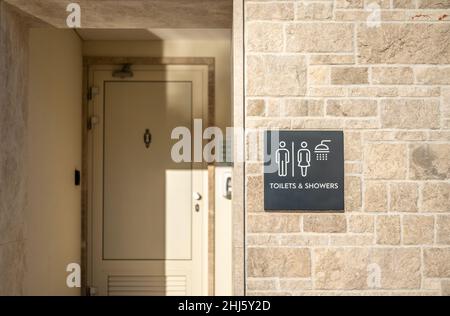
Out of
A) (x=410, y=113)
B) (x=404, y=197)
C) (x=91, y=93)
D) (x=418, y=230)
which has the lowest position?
(x=418, y=230)

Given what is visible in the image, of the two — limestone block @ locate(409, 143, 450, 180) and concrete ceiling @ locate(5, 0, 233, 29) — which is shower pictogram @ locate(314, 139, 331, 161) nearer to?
limestone block @ locate(409, 143, 450, 180)

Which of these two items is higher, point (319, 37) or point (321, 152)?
point (319, 37)

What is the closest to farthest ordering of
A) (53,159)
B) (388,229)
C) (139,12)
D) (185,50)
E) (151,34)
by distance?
(388,229), (139,12), (53,159), (151,34), (185,50)

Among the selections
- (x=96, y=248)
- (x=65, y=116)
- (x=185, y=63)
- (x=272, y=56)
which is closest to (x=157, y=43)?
(x=185, y=63)

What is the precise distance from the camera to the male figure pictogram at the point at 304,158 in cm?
201

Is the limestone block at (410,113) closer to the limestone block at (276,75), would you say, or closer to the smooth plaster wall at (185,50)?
the limestone block at (276,75)

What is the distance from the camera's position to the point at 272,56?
2033mm

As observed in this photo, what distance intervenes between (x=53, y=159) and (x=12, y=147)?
2.95ft

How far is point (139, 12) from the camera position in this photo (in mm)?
2238

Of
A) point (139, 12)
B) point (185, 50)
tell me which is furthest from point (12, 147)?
point (185, 50)

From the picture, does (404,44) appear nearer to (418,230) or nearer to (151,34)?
(418,230)

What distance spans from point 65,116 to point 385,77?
7.52ft
